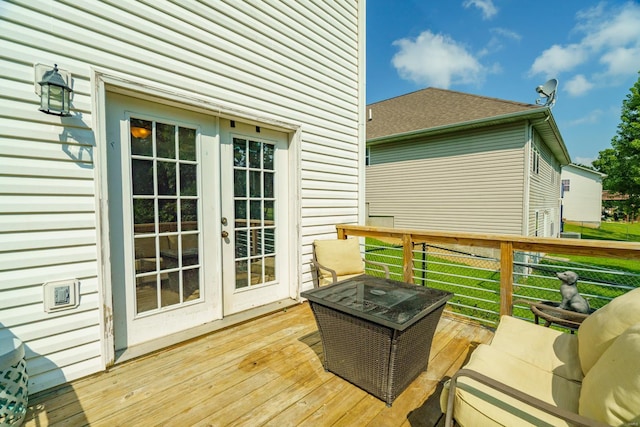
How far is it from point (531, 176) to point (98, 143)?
32.0 feet

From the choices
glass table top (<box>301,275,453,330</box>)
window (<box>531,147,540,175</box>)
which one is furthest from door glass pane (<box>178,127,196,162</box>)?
window (<box>531,147,540,175</box>)

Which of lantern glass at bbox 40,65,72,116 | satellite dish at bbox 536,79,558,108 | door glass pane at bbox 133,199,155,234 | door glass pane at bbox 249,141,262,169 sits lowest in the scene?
door glass pane at bbox 133,199,155,234

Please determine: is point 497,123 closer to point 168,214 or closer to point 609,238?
point 168,214

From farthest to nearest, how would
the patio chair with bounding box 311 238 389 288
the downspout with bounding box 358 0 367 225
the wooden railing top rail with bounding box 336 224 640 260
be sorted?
1. the downspout with bounding box 358 0 367 225
2. the patio chair with bounding box 311 238 389 288
3. the wooden railing top rail with bounding box 336 224 640 260

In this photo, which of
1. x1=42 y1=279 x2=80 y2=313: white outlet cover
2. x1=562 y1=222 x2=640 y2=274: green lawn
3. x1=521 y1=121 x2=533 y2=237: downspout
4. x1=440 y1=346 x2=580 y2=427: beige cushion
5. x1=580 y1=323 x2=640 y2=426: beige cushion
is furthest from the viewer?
x1=562 y1=222 x2=640 y2=274: green lawn

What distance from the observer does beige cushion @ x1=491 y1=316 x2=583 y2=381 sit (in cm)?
151

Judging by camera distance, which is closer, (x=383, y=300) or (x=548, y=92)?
(x=383, y=300)

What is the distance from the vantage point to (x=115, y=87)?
2.23 meters

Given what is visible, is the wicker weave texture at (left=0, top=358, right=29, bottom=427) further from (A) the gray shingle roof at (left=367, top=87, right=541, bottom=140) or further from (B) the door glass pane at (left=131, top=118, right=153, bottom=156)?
(A) the gray shingle roof at (left=367, top=87, right=541, bottom=140)

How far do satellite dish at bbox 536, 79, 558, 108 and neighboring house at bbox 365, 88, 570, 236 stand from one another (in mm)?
294

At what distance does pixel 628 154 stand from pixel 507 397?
60.5ft

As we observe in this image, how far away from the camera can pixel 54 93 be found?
1.89 metres

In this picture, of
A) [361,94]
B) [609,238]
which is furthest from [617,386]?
[609,238]

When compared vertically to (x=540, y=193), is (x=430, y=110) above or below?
above
